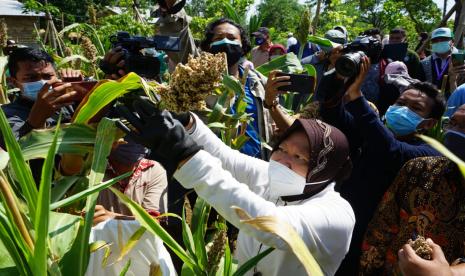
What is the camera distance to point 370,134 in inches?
78.7

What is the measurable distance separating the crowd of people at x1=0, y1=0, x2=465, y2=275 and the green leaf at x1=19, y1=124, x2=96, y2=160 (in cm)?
11

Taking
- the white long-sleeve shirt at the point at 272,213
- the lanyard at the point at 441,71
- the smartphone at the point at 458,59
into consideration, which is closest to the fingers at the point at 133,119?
the white long-sleeve shirt at the point at 272,213

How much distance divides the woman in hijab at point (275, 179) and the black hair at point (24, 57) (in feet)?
3.77

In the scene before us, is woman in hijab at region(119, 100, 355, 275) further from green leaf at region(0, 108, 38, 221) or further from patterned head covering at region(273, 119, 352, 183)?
green leaf at region(0, 108, 38, 221)

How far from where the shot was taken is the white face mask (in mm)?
1466

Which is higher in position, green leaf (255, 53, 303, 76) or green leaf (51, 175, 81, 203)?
green leaf (51, 175, 81, 203)

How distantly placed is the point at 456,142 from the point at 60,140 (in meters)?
1.28

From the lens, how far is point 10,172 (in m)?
1.29

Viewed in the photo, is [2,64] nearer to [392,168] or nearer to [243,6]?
[392,168]

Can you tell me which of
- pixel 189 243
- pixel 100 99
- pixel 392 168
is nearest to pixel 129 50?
pixel 100 99

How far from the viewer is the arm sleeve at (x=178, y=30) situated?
2992 mm

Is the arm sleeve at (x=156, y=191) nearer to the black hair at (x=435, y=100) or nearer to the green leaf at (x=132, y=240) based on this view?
the green leaf at (x=132, y=240)

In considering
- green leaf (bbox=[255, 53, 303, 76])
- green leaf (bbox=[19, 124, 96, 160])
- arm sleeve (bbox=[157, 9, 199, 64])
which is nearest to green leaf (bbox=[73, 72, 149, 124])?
green leaf (bbox=[19, 124, 96, 160])

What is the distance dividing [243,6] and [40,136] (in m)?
6.59
